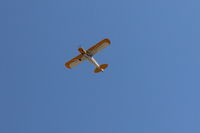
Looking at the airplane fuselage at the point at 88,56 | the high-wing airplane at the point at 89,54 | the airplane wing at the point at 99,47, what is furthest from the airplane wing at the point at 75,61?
the airplane wing at the point at 99,47

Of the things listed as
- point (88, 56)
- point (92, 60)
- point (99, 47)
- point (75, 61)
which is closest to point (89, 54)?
point (88, 56)

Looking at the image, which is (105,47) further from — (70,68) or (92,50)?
(70,68)

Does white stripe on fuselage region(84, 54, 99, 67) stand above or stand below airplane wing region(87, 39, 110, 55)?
below

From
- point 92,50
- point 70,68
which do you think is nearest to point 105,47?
point 92,50

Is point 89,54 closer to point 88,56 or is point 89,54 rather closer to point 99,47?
point 88,56

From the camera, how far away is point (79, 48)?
87.6 metres

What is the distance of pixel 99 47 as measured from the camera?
291 feet

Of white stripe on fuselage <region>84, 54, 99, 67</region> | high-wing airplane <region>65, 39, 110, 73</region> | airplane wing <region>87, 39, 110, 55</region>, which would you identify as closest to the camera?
airplane wing <region>87, 39, 110, 55</region>

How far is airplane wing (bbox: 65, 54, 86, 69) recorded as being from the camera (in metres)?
89.5

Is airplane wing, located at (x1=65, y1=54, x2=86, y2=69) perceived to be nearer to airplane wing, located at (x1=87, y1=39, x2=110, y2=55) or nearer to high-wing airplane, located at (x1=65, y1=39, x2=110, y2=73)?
high-wing airplane, located at (x1=65, y1=39, x2=110, y2=73)

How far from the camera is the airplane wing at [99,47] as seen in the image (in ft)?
289

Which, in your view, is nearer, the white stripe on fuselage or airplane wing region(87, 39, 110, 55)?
airplane wing region(87, 39, 110, 55)

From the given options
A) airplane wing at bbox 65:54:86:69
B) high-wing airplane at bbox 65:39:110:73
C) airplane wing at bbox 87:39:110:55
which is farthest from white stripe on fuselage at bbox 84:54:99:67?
airplane wing at bbox 87:39:110:55

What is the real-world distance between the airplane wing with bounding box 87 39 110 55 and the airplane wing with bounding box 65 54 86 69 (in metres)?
1.99
